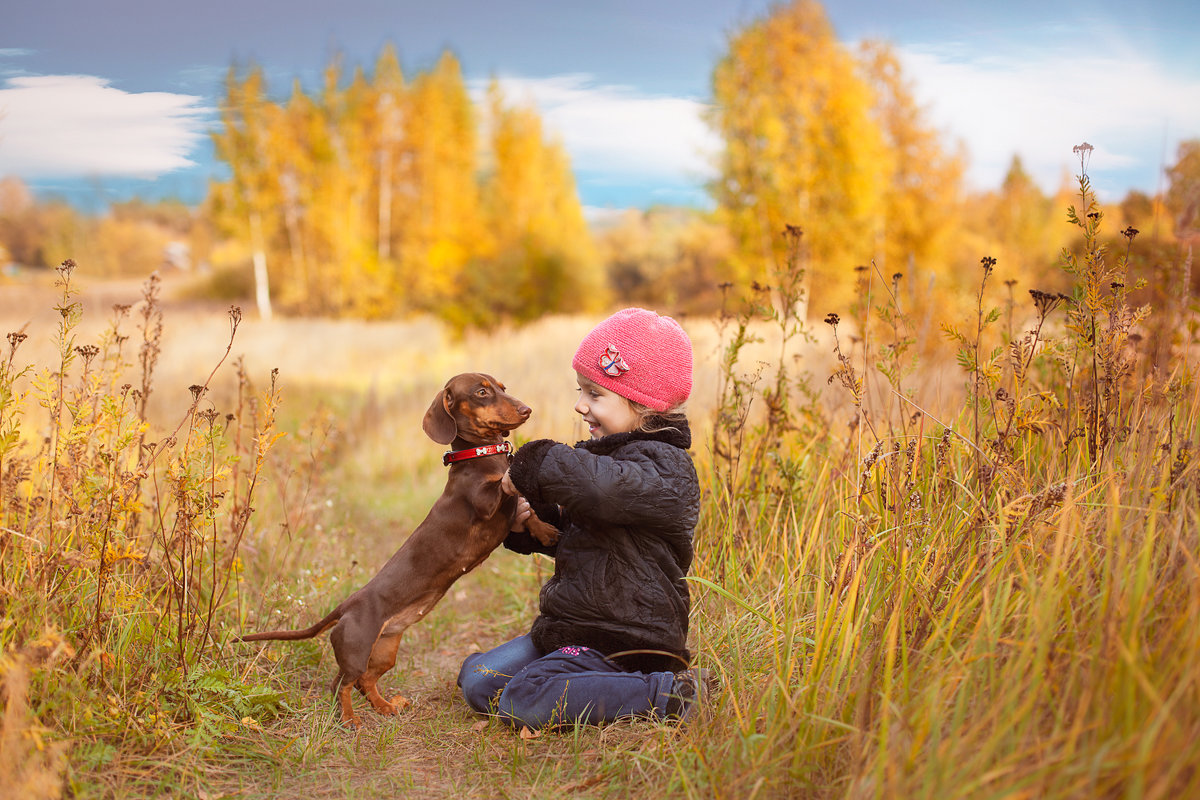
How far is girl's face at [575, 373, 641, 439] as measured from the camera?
309cm

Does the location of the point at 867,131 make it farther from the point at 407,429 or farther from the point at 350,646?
the point at 350,646

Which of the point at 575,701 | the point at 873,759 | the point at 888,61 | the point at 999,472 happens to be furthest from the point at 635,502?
the point at 888,61

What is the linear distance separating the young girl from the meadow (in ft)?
0.52

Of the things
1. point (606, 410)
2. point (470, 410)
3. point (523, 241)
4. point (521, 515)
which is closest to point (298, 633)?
point (521, 515)

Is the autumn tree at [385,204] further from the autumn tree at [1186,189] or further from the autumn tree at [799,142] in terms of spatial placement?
the autumn tree at [1186,189]

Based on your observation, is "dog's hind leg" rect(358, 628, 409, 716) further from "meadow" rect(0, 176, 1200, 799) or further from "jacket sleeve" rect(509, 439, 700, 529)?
"jacket sleeve" rect(509, 439, 700, 529)

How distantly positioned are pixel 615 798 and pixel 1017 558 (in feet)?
4.80

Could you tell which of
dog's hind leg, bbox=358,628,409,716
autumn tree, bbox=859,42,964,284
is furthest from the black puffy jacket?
autumn tree, bbox=859,42,964,284

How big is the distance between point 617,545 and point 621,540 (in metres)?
0.02

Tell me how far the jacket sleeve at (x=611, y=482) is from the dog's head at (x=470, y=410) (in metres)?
0.21

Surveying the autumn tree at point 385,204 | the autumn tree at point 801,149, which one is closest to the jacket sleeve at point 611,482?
the autumn tree at point 801,149

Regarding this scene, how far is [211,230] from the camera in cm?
4494

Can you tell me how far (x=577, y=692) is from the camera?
9.50ft

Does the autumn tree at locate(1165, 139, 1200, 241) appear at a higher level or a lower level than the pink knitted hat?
higher
